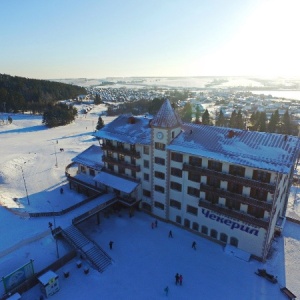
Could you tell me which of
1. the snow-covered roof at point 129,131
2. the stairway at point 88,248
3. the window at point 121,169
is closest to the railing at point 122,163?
the window at point 121,169

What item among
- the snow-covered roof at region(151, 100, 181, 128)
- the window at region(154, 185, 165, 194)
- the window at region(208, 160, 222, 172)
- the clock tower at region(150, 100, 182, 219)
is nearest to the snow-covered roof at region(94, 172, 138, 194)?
the window at region(154, 185, 165, 194)

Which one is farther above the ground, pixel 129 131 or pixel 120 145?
pixel 129 131

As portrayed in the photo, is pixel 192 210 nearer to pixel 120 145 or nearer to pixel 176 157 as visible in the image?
pixel 176 157

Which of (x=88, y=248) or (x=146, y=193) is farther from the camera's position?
(x=146, y=193)

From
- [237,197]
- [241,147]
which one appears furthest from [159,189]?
[241,147]

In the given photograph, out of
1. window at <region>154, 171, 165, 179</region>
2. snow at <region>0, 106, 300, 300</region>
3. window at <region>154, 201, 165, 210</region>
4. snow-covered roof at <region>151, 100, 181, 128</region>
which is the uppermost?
snow-covered roof at <region>151, 100, 181, 128</region>

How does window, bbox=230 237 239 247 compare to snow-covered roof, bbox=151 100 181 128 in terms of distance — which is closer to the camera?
window, bbox=230 237 239 247

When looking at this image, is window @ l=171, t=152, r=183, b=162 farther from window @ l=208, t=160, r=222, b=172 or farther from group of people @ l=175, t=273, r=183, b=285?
group of people @ l=175, t=273, r=183, b=285
